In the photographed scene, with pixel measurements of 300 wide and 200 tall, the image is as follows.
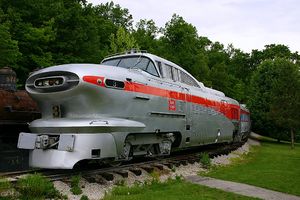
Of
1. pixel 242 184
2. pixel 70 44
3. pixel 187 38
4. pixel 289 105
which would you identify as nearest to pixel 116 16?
pixel 187 38

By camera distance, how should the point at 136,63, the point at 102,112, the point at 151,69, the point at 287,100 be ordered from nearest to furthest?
the point at 102,112 → the point at 151,69 → the point at 136,63 → the point at 287,100

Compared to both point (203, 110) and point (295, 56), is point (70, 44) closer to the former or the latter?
point (203, 110)

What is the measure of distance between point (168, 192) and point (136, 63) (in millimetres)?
4531

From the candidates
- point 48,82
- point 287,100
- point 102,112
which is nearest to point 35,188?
point 102,112

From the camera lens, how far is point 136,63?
12.0 metres

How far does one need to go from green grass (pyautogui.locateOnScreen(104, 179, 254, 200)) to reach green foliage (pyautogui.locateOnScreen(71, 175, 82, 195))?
589 mm

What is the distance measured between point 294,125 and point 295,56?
4626 cm

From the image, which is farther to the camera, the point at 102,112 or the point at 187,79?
the point at 187,79

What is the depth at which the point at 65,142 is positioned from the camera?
8773 mm

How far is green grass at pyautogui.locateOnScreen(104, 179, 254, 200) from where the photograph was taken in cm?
824

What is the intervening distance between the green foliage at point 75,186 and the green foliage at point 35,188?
46cm

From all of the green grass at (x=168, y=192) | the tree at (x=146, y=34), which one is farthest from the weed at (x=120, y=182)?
the tree at (x=146, y=34)

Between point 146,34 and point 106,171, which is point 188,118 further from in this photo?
point 146,34

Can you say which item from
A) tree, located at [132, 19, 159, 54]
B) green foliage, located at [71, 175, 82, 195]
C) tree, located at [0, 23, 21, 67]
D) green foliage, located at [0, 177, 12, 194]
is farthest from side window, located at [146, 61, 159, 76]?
tree, located at [132, 19, 159, 54]
